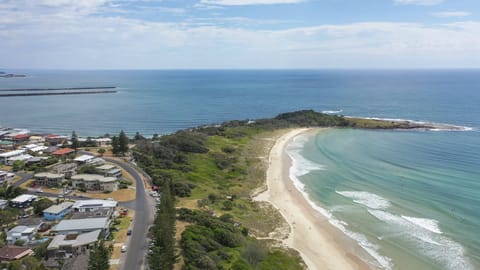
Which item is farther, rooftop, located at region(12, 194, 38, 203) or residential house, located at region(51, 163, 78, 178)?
residential house, located at region(51, 163, 78, 178)

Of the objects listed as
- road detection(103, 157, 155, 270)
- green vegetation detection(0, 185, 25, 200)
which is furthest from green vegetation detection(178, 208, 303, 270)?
green vegetation detection(0, 185, 25, 200)

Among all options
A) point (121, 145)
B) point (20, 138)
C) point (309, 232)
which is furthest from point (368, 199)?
point (20, 138)

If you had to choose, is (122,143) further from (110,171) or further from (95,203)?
(95,203)

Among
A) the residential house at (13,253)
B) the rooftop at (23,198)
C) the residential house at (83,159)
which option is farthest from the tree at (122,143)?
the residential house at (13,253)

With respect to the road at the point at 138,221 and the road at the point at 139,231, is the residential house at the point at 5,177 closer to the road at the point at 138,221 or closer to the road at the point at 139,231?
the road at the point at 138,221

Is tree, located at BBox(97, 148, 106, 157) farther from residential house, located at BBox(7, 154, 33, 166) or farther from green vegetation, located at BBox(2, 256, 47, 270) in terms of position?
green vegetation, located at BBox(2, 256, 47, 270)

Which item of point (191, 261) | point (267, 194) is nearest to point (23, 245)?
point (191, 261)

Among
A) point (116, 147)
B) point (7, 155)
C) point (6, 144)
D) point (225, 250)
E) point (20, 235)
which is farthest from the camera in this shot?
point (6, 144)
